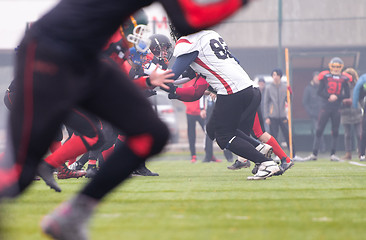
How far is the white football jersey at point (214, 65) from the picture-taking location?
21.6 feet

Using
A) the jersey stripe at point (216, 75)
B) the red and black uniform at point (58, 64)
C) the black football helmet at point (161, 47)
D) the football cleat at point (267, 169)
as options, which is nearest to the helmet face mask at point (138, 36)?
A: the red and black uniform at point (58, 64)

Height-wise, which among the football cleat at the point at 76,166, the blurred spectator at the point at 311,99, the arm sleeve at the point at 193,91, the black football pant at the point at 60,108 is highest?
the black football pant at the point at 60,108

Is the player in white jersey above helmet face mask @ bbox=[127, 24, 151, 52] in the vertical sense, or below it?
below

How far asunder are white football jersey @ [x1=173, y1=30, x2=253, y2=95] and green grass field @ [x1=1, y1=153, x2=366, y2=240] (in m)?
1.01

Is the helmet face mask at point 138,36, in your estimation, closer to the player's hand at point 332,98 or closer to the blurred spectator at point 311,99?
the player's hand at point 332,98

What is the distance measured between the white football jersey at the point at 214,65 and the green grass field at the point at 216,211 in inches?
39.8

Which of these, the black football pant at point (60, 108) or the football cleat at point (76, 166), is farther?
the football cleat at point (76, 166)

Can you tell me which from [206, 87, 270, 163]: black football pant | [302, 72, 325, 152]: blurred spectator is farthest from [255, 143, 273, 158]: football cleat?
[302, 72, 325, 152]: blurred spectator

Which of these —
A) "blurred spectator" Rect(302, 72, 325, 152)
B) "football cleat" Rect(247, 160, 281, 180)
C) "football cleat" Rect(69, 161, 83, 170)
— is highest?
"football cleat" Rect(247, 160, 281, 180)

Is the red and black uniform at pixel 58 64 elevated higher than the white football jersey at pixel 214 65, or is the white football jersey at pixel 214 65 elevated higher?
the red and black uniform at pixel 58 64

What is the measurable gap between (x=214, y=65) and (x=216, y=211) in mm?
2710

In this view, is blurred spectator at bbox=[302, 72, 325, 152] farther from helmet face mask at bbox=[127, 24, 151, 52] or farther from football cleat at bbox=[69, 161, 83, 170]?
helmet face mask at bbox=[127, 24, 151, 52]

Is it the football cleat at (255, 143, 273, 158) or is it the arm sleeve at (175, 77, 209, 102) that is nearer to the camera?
the arm sleeve at (175, 77, 209, 102)

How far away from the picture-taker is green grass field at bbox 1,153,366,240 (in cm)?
328
